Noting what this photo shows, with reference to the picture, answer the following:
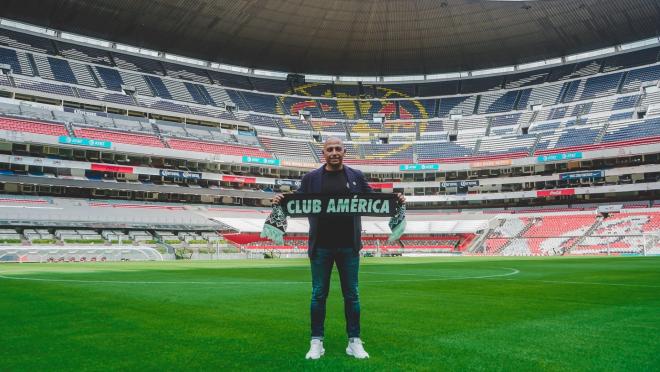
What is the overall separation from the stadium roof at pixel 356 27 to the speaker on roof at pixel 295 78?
4.19m

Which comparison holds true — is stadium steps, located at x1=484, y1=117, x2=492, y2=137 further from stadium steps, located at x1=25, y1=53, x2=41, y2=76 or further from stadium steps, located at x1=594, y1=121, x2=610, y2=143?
stadium steps, located at x1=25, y1=53, x2=41, y2=76

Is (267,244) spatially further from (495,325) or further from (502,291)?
(495,325)

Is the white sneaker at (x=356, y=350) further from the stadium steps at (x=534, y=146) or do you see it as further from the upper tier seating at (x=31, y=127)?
the stadium steps at (x=534, y=146)

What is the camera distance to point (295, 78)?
257 feet

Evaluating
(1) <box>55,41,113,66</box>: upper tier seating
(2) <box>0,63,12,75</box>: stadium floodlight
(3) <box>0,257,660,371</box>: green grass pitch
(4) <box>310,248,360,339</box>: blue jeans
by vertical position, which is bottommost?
(3) <box>0,257,660,371</box>: green grass pitch

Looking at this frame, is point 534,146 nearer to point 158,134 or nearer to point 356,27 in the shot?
point 356,27

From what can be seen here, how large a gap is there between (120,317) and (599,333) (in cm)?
656

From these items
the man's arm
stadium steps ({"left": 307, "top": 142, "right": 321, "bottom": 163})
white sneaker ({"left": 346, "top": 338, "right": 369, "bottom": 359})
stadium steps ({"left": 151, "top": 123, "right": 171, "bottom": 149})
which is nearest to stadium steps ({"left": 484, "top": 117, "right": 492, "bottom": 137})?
stadium steps ({"left": 307, "top": 142, "right": 321, "bottom": 163})

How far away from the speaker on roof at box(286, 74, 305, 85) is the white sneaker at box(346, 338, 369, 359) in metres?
75.5

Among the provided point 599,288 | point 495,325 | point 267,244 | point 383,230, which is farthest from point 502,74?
point 495,325

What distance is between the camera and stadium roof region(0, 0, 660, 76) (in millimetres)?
57094

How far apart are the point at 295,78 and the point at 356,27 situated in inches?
705

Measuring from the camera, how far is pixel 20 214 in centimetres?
4797

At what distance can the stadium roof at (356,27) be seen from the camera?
187 feet
